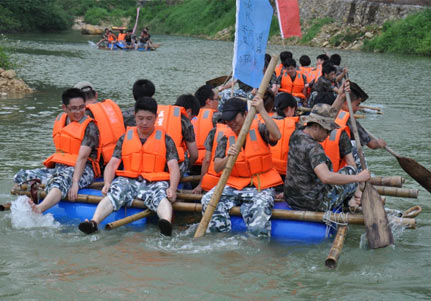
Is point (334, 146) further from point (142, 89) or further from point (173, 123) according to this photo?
point (142, 89)

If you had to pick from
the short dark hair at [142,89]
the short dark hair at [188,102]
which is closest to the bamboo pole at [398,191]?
the short dark hair at [188,102]

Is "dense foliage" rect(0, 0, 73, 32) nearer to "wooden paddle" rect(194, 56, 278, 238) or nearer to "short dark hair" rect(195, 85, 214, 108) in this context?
"short dark hair" rect(195, 85, 214, 108)

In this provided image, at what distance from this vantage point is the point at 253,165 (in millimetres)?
5945

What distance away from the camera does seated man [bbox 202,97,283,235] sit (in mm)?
5695

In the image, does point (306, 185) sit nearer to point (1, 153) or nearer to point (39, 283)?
point (39, 283)

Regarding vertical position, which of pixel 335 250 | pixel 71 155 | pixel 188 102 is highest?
pixel 188 102

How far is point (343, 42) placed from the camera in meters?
31.4

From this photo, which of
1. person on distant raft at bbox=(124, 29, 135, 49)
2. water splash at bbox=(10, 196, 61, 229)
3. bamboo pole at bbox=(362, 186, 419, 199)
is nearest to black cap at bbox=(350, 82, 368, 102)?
bamboo pole at bbox=(362, 186, 419, 199)

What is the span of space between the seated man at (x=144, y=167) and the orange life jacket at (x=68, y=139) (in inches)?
18.1

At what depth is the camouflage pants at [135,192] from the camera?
19.5 feet

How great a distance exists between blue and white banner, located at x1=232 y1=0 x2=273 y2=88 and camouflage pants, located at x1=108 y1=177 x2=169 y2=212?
1.37 m

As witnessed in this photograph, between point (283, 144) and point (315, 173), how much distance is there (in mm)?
997

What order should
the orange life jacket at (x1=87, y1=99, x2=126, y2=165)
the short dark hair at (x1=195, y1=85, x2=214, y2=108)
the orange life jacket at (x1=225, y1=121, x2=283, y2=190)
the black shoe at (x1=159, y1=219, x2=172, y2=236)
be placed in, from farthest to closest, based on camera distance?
1. the short dark hair at (x1=195, y1=85, x2=214, y2=108)
2. the orange life jacket at (x1=87, y1=99, x2=126, y2=165)
3. the orange life jacket at (x1=225, y1=121, x2=283, y2=190)
4. the black shoe at (x1=159, y1=219, x2=172, y2=236)

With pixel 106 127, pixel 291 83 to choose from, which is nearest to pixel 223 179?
pixel 106 127
